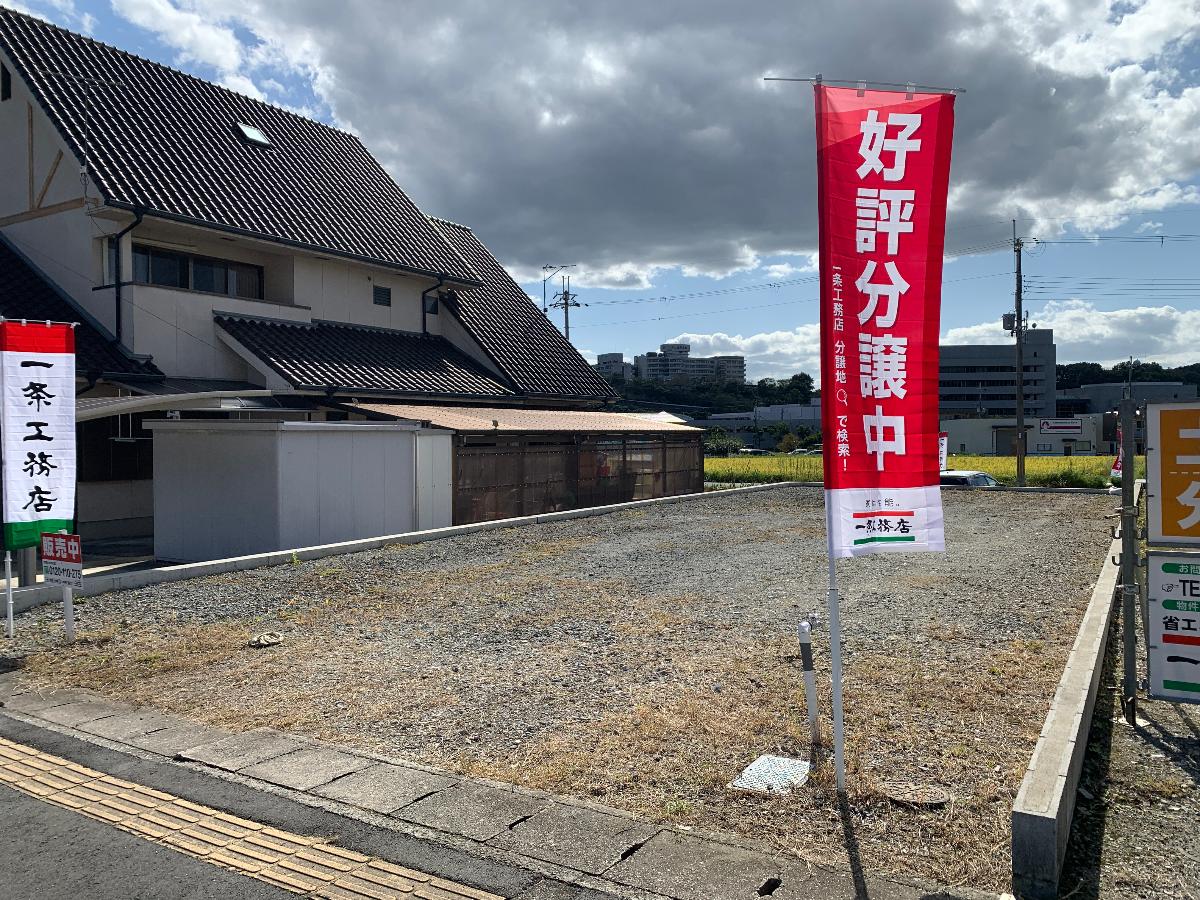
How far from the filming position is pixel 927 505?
470 centimetres

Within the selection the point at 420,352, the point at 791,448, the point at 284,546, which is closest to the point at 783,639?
the point at 284,546

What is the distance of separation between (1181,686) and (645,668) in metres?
3.68

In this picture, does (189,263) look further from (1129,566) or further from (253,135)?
(1129,566)

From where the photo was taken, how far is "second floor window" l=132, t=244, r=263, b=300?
1669 centimetres

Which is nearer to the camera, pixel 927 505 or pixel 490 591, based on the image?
pixel 927 505

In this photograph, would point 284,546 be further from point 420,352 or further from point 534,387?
point 534,387

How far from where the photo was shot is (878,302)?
15.3ft

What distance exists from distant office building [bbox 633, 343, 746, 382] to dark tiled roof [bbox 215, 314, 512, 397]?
108335 mm

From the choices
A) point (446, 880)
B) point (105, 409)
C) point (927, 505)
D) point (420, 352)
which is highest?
point (420, 352)

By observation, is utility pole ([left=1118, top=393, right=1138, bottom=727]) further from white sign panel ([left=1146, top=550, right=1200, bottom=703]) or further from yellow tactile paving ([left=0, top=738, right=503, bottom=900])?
yellow tactile paving ([left=0, top=738, right=503, bottom=900])

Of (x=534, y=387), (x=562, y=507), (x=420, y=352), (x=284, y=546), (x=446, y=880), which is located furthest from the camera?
(x=534, y=387)

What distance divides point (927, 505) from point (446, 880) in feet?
10.1

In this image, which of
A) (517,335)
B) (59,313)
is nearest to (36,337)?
(59,313)

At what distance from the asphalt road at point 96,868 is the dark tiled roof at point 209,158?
13671mm
